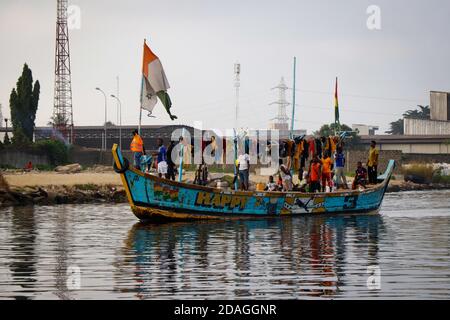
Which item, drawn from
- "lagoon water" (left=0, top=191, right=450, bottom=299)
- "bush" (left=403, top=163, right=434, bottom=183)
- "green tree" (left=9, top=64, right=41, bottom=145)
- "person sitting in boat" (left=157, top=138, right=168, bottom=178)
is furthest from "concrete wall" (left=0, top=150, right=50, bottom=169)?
"bush" (left=403, top=163, right=434, bottom=183)

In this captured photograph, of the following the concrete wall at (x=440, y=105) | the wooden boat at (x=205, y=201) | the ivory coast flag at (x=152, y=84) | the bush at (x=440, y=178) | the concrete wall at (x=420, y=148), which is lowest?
the bush at (x=440, y=178)

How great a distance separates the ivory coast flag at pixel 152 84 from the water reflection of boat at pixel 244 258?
439cm

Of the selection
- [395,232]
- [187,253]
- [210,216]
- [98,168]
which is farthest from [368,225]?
[98,168]

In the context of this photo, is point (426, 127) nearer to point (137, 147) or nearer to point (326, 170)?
point (326, 170)

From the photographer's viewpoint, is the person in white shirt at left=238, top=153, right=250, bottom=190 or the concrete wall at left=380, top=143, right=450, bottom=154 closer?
the person in white shirt at left=238, top=153, right=250, bottom=190

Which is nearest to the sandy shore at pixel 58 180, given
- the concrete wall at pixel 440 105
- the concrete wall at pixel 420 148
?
the concrete wall at pixel 420 148

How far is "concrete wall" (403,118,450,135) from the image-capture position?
428 feet

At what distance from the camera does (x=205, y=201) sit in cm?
3316

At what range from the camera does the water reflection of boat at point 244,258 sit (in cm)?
1661

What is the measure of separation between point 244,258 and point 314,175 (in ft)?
50.4

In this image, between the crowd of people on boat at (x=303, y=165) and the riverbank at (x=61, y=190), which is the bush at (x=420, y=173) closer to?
the riverbank at (x=61, y=190)

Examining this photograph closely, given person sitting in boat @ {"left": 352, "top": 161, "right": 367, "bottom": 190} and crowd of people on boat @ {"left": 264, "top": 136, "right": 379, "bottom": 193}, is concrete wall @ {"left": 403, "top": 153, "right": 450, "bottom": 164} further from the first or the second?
crowd of people on boat @ {"left": 264, "top": 136, "right": 379, "bottom": 193}

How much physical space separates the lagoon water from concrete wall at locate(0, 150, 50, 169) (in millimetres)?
34196

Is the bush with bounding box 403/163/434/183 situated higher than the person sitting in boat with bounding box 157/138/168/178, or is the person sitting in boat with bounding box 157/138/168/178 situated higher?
the person sitting in boat with bounding box 157/138/168/178
